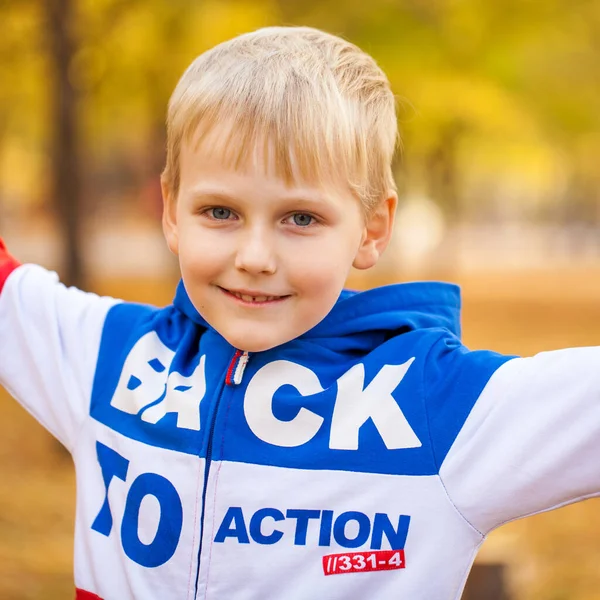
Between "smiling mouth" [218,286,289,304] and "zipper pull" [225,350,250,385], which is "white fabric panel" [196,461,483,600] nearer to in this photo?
"zipper pull" [225,350,250,385]

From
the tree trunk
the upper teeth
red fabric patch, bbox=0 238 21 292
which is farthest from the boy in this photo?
the tree trunk

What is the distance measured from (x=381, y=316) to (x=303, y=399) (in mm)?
223

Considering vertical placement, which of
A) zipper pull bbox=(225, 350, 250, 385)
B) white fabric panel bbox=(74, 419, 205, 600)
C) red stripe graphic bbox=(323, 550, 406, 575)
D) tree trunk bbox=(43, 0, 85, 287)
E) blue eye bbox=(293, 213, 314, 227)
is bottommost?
red stripe graphic bbox=(323, 550, 406, 575)

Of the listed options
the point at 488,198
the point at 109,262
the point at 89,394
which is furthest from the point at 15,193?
the point at 89,394

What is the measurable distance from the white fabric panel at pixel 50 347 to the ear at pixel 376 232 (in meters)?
0.59

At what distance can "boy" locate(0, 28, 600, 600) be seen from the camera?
1481 millimetres

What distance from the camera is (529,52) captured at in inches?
329

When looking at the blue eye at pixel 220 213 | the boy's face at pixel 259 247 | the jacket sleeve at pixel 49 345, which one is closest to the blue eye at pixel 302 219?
the boy's face at pixel 259 247

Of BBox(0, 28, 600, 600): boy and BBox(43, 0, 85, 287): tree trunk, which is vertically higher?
BBox(43, 0, 85, 287): tree trunk

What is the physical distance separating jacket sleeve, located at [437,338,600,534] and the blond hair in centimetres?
44

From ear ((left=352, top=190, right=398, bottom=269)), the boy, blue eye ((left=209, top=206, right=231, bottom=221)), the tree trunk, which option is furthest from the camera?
the tree trunk

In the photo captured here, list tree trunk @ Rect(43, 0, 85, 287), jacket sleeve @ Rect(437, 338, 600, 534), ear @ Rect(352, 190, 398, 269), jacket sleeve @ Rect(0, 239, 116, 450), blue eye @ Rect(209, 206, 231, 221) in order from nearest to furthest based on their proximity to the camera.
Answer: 1. jacket sleeve @ Rect(437, 338, 600, 534)
2. blue eye @ Rect(209, 206, 231, 221)
3. ear @ Rect(352, 190, 398, 269)
4. jacket sleeve @ Rect(0, 239, 116, 450)
5. tree trunk @ Rect(43, 0, 85, 287)

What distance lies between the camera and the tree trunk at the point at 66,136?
5277 millimetres

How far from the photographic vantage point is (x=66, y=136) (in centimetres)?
564
